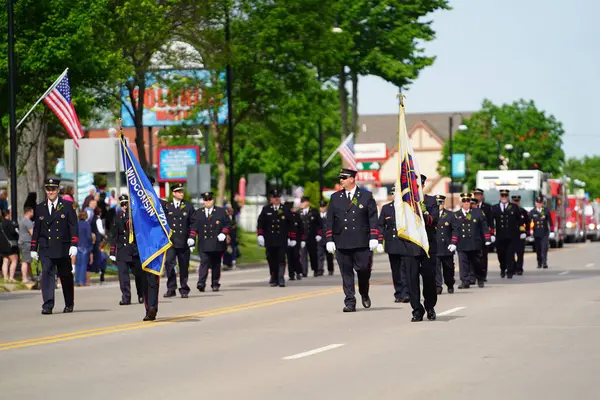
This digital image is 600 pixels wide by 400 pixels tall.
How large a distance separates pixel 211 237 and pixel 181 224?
135cm

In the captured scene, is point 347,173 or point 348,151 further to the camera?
point 348,151

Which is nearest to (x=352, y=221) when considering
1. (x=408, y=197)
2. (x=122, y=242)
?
(x=408, y=197)

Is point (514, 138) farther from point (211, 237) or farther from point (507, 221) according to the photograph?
point (211, 237)

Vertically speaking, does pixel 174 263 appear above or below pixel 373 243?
below

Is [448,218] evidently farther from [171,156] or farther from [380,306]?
[171,156]

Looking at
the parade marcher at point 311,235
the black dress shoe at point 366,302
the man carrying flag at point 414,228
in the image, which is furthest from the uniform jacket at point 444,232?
the parade marcher at point 311,235

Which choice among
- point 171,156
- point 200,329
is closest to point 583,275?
point 200,329

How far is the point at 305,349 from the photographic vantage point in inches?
582

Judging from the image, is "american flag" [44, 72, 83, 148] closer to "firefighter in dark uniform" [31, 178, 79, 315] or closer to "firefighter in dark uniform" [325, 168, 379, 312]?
"firefighter in dark uniform" [31, 178, 79, 315]

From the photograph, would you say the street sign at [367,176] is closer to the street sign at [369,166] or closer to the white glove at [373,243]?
the street sign at [369,166]

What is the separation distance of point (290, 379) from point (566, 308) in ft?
30.9

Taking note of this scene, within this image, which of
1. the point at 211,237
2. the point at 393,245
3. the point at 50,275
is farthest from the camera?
the point at 211,237

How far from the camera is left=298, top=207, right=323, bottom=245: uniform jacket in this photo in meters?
36.4

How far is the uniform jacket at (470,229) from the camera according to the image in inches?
1094
